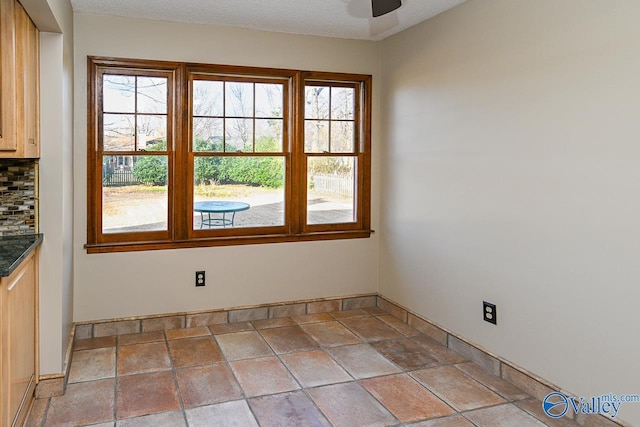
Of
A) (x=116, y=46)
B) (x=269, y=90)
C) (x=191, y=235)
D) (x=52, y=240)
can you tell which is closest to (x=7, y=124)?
(x=52, y=240)

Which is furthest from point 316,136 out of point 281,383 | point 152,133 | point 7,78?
point 7,78

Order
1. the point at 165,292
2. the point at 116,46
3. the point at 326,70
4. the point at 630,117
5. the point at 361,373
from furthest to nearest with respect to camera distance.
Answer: the point at 326,70 → the point at 165,292 → the point at 116,46 → the point at 361,373 → the point at 630,117

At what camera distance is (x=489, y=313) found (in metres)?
3.44

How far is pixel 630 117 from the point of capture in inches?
96.3

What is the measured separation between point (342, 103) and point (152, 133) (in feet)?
5.49

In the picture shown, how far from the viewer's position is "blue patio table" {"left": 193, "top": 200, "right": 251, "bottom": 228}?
4.32m

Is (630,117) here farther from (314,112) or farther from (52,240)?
(52,240)

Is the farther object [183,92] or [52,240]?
[183,92]

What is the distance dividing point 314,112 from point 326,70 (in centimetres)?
37

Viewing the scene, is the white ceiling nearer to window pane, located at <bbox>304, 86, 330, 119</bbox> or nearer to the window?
the window

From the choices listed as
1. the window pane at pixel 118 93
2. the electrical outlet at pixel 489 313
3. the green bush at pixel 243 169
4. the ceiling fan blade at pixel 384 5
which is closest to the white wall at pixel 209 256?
the window pane at pixel 118 93

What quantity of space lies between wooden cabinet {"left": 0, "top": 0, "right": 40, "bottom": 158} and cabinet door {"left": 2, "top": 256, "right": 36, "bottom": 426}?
0.60m

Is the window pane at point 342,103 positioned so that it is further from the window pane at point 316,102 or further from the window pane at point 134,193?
the window pane at point 134,193

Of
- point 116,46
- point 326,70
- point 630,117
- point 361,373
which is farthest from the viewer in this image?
point 326,70
